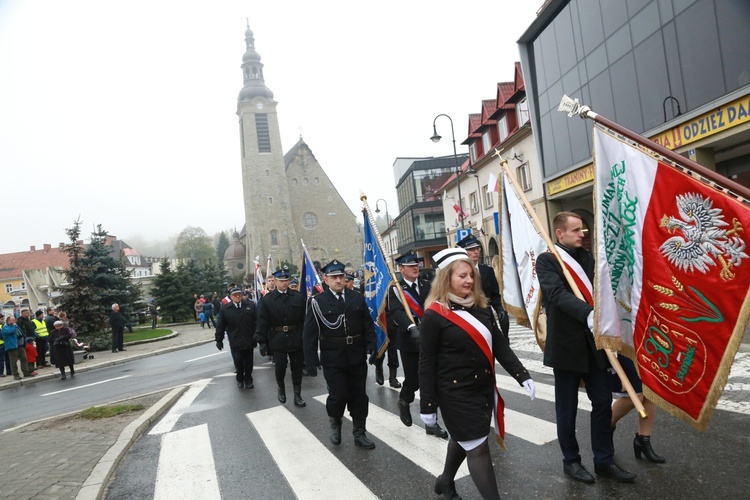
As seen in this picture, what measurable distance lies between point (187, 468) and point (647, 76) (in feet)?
52.9

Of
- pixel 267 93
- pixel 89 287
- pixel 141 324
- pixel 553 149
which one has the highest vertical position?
pixel 267 93

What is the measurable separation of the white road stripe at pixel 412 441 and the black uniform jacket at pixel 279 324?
1976 millimetres

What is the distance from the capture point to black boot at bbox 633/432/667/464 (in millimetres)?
4055

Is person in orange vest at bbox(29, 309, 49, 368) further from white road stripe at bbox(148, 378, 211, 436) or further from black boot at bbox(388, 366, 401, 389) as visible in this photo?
black boot at bbox(388, 366, 401, 389)

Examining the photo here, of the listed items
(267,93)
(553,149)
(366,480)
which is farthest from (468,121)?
(267,93)

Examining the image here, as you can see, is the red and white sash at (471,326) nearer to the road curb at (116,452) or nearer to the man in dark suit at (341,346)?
the man in dark suit at (341,346)

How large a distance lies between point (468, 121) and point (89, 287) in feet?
80.8

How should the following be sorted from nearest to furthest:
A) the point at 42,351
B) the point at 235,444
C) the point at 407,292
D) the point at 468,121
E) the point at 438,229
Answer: the point at 235,444 < the point at 407,292 < the point at 42,351 < the point at 468,121 < the point at 438,229

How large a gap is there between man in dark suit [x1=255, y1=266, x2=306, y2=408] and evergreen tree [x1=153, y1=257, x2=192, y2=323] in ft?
96.9

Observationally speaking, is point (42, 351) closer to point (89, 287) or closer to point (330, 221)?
point (89, 287)

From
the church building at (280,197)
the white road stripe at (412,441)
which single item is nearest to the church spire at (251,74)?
the church building at (280,197)

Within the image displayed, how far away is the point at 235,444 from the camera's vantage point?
5789 millimetres

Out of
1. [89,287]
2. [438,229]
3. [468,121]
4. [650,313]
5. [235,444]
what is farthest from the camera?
[438,229]

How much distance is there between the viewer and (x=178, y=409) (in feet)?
26.2
